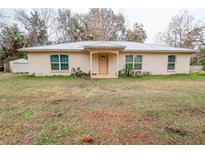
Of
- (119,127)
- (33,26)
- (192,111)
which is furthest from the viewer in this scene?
(33,26)

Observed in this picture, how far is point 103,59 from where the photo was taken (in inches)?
574

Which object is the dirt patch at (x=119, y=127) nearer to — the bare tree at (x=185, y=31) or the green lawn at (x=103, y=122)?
the green lawn at (x=103, y=122)

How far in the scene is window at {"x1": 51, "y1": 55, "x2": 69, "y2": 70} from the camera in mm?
13961

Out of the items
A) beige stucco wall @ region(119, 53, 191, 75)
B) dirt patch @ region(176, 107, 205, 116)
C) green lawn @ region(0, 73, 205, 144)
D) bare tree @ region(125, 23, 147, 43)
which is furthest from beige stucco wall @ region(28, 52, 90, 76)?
bare tree @ region(125, 23, 147, 43)

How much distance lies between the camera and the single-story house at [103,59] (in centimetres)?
1355

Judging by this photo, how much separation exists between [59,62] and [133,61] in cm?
645

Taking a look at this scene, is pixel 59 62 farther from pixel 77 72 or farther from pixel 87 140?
pixel 87 140

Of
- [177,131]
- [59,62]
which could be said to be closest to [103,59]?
[59,62]

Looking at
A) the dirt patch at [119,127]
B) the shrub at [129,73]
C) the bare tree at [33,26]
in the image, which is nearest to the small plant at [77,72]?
the shrub at [129,73]

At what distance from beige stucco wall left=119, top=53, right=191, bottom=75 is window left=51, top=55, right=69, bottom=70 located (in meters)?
4.77

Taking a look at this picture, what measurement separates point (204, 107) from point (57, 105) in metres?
4.45

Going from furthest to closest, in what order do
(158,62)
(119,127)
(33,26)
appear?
(33,26)
(158,62)
(119,127)

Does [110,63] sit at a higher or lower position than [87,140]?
higher

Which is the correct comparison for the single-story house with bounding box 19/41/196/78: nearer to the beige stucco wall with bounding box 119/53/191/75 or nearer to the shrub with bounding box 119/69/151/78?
the beige stucco wall with bounding box 119/53/191/75
